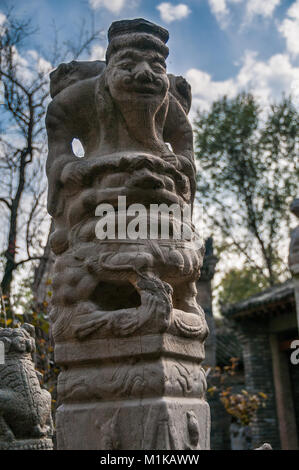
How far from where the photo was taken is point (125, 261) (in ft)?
10.5

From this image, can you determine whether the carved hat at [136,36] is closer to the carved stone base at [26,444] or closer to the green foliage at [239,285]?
the carved stone base at [26,444]

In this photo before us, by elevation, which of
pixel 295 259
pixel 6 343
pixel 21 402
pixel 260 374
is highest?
pixel 260 374

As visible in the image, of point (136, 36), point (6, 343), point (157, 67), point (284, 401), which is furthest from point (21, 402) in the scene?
point (284, 401)

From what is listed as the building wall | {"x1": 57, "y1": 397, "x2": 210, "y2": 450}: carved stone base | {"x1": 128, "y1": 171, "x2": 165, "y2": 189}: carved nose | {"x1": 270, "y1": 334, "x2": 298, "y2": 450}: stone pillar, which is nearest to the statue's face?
{"x1": 128, "y1": 171, "x2": 165, "y2": 189}: carved nose

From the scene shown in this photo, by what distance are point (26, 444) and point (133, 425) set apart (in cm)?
186

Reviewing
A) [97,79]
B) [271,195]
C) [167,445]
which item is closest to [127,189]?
[97,79]

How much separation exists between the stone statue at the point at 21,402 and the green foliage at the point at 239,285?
620 inches

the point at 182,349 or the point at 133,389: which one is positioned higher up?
the point at 182,349

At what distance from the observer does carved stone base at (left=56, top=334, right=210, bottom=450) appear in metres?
2.88

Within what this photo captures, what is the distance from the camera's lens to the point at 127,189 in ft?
11.4

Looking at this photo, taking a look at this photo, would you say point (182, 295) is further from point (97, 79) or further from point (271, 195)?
point (271, 195)

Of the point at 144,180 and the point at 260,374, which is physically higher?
the point at 260,374

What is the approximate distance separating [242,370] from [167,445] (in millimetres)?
12470

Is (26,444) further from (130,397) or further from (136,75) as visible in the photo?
(136,75)
